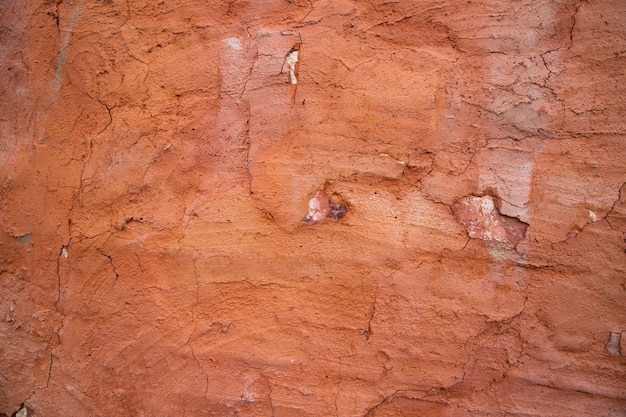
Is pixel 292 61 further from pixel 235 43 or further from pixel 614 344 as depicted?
pixel 614 344

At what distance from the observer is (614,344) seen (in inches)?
86.4

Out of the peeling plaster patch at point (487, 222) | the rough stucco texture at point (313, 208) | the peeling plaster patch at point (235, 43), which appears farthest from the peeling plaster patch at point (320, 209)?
the peeling plaster patch at point (235, 43)

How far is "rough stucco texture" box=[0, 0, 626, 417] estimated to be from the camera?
223 cm

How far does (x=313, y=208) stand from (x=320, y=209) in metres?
0.04

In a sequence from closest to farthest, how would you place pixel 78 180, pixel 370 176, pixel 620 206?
1. pixel 620 206
2. pixel 370 176
3. pixel 78 180

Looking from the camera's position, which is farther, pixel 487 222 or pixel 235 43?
pixel 235 43

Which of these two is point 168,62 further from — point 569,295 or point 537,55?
point 569,295

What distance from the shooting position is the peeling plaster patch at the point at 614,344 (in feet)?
7.17

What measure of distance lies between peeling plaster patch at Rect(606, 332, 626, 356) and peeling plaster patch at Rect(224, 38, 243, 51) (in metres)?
2.43

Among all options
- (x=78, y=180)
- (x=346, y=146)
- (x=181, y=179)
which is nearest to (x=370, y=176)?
(x=346, y=146)

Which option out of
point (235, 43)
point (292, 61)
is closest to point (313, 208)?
point (292, 61)

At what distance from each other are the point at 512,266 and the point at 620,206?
23.4 inches

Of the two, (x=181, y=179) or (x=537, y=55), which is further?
(x=181, y=179)

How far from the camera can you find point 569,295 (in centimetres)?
222
